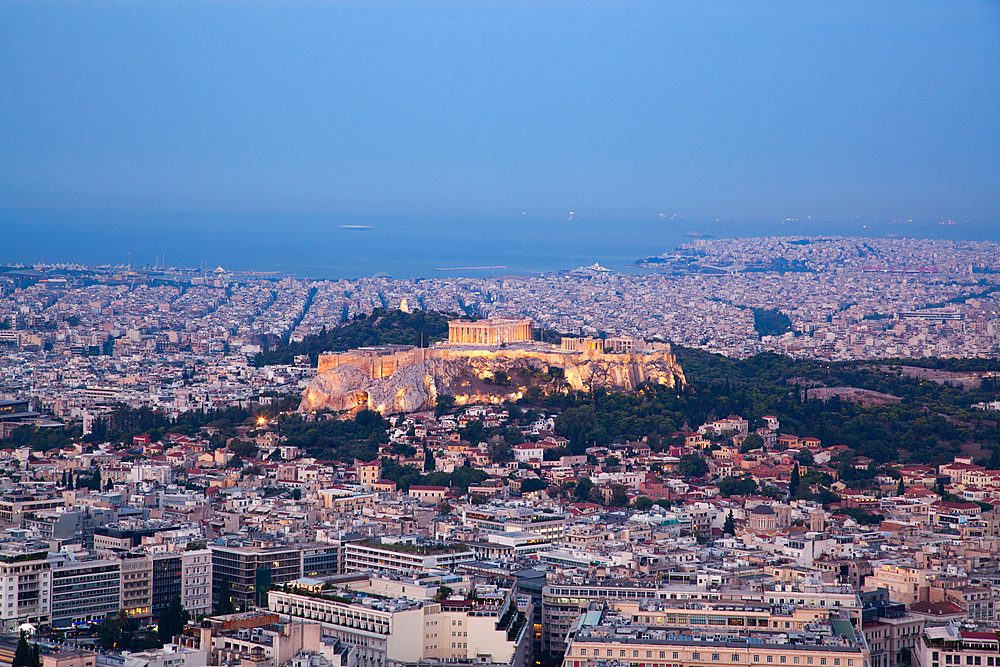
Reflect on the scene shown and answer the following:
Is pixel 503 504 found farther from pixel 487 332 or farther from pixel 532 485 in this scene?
pixel 487 332

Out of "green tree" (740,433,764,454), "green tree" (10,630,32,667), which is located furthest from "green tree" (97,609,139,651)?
"green tree" (740,433,764,454)

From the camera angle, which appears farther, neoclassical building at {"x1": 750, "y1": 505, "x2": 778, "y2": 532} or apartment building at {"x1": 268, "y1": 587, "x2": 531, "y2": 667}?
neoclassical building at {"x1": 750, "y1": 505, "x2": 778, "y2": 532}

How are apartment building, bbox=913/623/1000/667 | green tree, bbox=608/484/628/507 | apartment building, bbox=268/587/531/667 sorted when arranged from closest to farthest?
apartment building, bbox=913/623/1000/667 < apartment building, bbox=268/587/531/667 < green tree, bbox=608/484/628/507

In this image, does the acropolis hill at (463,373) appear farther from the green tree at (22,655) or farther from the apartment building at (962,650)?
the apartment building at (962,650)

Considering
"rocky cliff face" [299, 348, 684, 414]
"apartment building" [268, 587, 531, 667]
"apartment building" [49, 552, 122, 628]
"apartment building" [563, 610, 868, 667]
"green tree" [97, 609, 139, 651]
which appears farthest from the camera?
"rocky cliff face" [299, 348, 684, 414]

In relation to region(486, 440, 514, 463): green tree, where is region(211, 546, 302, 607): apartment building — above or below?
above

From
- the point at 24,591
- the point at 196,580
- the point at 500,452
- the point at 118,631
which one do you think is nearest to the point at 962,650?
the point at 118,631

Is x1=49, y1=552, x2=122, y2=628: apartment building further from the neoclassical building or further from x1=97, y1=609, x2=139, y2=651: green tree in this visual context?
the neoclassical building
